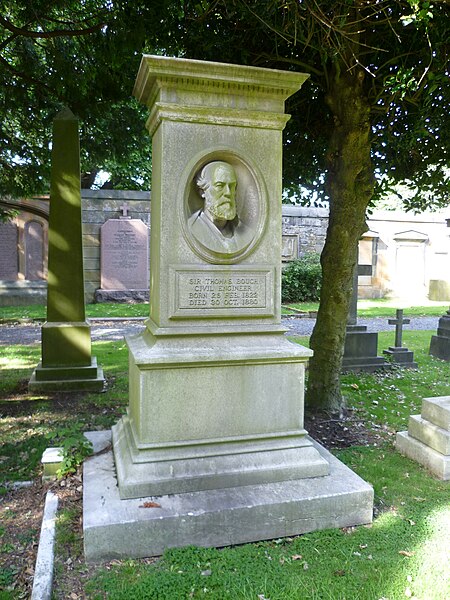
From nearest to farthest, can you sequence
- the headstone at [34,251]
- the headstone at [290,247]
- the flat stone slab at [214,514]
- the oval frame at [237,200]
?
the flat stone slab at [214,514]
the oval frame at [237,200]
the headstone at [34,251]
the headstone at [290,247]

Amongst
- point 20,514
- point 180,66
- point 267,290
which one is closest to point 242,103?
point 180,66

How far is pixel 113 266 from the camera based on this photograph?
49.8 ft

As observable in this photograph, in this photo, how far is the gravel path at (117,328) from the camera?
1001cm

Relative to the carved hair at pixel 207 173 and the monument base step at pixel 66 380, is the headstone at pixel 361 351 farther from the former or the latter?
the carved hair at pixel 207 173

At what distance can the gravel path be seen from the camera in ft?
32.8

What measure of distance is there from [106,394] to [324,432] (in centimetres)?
283

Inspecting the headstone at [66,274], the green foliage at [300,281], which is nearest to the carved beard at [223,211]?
the headstone at [66,274]

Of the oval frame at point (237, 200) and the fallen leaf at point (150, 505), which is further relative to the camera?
the oval frame at point (237, 200)

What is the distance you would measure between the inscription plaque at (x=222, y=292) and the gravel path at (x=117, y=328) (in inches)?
233

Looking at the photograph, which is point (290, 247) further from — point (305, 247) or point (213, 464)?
point (213, 464)

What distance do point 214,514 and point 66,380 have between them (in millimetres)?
4059

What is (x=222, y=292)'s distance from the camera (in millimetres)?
3295

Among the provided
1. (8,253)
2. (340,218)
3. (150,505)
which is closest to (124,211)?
(8,253)

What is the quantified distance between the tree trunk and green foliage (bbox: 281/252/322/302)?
36.4 feet
